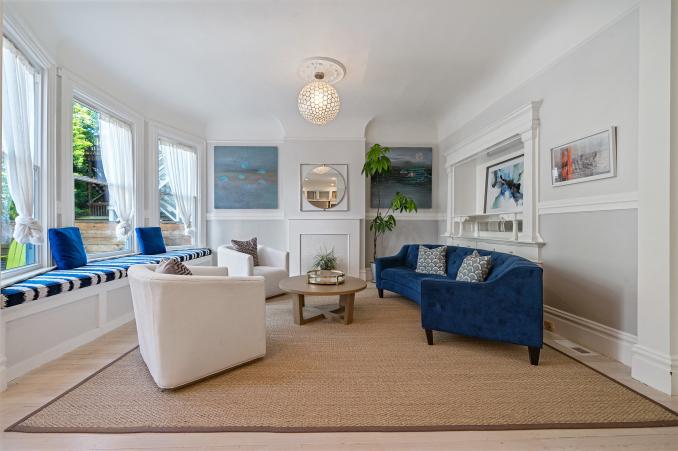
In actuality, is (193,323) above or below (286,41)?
below

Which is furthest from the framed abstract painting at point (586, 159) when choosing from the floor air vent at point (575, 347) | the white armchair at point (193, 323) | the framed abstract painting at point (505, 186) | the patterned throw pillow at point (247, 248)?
the patterned throw pillow at point (247, 248)

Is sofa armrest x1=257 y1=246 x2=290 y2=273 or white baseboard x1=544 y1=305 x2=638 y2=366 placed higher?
sofa armrest x1=257 y1=246 x2=290 y2=273

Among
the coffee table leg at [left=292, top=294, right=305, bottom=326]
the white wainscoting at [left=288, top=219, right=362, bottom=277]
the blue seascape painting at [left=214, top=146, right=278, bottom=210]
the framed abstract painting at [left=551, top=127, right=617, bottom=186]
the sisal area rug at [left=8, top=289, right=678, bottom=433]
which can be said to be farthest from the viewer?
the blue seascape painting at [left=214, top=146, right=278, bottom=210]

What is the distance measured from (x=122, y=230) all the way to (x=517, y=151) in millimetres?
5116

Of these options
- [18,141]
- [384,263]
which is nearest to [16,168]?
[18,141]

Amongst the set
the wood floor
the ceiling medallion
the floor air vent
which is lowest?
the wood floor

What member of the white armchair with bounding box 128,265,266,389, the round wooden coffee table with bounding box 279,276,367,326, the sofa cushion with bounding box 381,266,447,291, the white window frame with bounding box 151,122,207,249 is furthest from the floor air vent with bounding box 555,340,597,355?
the white window frame with bounding box 151,122,207,249

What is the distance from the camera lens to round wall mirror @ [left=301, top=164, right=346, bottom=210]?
558 cm

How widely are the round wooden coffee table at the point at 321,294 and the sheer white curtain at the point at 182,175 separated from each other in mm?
2904

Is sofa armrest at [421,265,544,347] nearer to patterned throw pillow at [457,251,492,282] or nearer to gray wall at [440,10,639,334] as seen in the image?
patterned throw pillow at [457,251,492,282]

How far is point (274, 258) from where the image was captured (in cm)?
470

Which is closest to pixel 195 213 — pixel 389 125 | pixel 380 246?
pixel 380 246

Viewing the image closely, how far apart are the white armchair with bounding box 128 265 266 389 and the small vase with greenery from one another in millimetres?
3089

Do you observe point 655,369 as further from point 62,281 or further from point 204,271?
point 62,281
